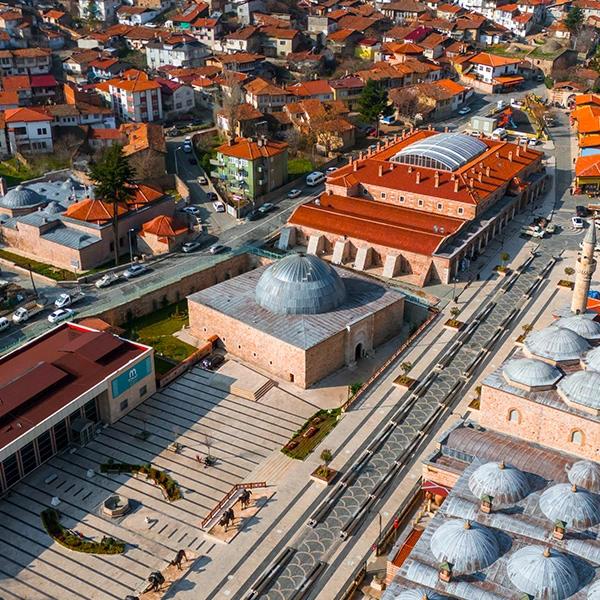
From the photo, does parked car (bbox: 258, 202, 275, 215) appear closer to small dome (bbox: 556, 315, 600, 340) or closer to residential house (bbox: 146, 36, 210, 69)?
small dome (bbox: 556, 315, 600, 340)

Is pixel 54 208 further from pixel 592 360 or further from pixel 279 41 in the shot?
pixel 279 41

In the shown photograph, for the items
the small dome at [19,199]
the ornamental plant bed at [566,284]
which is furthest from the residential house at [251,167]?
the ornamental plant bed at [566,284]

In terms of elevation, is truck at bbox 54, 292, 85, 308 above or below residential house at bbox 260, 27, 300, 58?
below

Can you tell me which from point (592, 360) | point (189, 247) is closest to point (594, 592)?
point (592, 360)

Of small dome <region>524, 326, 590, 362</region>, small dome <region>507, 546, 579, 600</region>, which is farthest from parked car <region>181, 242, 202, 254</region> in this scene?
small dome <region>507, 546, 579, 600</region>

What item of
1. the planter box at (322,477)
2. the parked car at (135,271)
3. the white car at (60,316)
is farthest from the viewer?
the parked car at (135,271)

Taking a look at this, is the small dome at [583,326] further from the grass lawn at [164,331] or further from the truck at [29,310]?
the truck at [29,310]

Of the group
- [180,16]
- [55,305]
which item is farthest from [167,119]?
[55,305]
